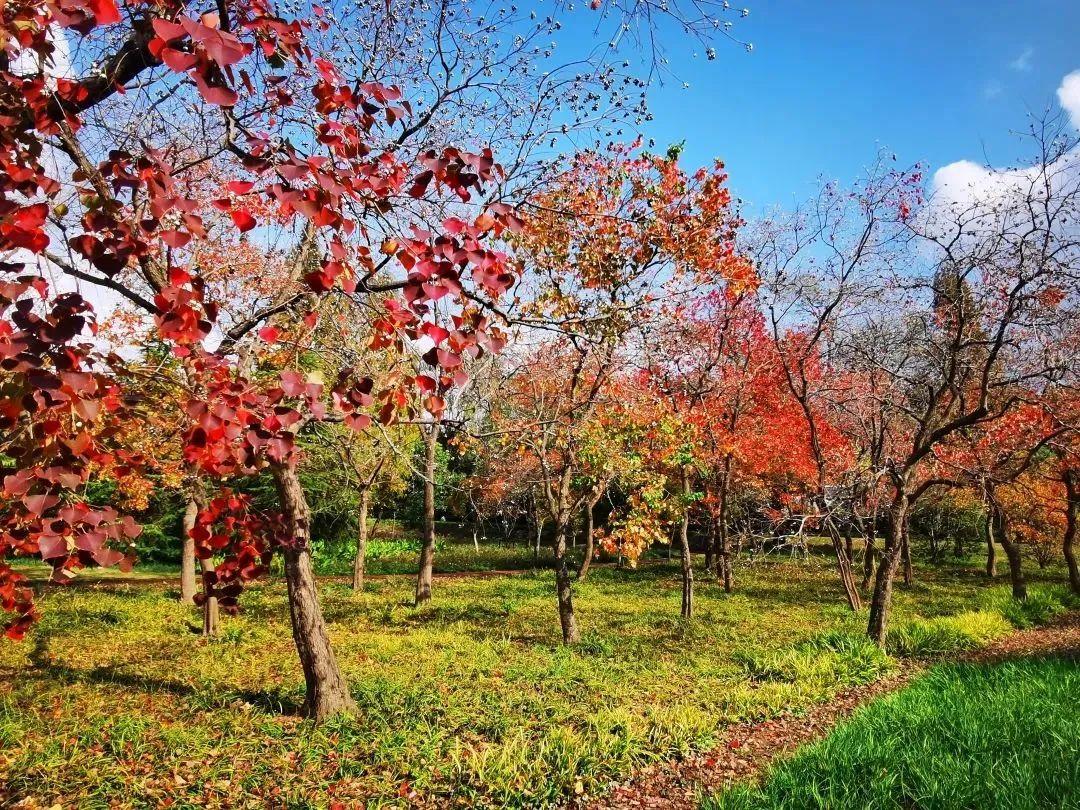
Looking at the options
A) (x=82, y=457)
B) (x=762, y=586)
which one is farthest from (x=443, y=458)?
(x=82, y=457)

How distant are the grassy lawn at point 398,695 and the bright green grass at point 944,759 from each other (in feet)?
4.60

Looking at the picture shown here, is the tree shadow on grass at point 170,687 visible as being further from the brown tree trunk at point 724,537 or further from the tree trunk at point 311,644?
the brown tree trunk at point 724,537

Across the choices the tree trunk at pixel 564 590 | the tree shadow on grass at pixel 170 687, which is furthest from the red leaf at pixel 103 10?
the tree trunk at pixel 564 590

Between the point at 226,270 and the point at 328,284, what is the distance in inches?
356

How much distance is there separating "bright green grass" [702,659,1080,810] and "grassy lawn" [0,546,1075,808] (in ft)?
4.60

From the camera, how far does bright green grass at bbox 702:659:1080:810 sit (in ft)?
14.1

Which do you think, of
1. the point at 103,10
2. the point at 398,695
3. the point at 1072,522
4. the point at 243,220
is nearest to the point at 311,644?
the point at 398,695

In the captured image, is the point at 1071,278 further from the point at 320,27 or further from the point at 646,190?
the point at 320,27

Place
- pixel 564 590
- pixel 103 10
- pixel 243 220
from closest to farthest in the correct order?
pixel 103 10, pixel 243 220, pixel 564 590

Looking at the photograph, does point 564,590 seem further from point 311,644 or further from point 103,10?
point 103,10

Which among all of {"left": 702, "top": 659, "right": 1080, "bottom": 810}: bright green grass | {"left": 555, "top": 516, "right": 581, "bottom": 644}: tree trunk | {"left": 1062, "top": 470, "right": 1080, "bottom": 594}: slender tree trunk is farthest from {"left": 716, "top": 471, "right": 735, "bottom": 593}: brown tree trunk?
{"left": 702, "top": 659, "right": 1080, "bottom": 810}: bright green grass

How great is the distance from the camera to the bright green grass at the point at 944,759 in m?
4.29

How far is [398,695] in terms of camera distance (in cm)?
706

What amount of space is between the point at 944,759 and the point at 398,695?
5336mm
